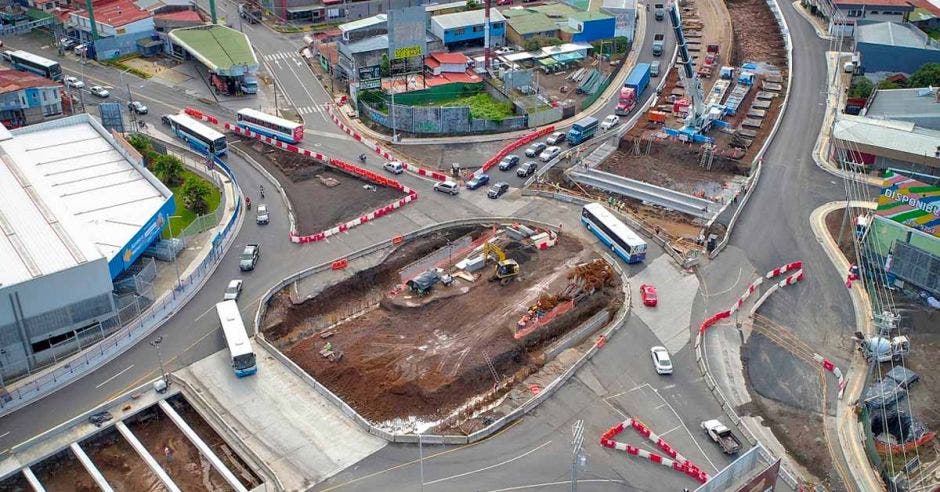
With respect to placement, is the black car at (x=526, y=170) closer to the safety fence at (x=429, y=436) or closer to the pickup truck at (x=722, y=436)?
the safety fence at (x=429, y=436)

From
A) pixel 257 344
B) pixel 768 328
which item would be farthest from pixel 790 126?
pixel 257 344

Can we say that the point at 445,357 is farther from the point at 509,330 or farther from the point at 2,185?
the point at 2,185

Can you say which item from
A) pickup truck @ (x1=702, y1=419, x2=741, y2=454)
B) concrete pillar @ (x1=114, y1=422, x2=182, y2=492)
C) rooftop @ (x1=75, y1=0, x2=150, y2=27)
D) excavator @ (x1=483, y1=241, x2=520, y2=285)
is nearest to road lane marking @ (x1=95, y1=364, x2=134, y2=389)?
concrete pillar @ (x1=114, y1=422, x2=182, y2=492)

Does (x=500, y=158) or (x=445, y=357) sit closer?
(x=445, y=357)

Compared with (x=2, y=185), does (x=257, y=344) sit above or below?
below

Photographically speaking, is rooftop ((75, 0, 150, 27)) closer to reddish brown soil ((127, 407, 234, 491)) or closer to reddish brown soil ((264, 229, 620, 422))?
reddish brown soil ((264, 229, 620, 422))

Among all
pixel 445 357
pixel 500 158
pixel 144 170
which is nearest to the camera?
pixel 445 357

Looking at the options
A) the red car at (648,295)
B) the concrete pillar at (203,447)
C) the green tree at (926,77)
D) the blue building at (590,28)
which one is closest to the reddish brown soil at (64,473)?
the concrete pillar at (203,447)

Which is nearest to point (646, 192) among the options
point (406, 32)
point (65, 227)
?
point (406, 32)
